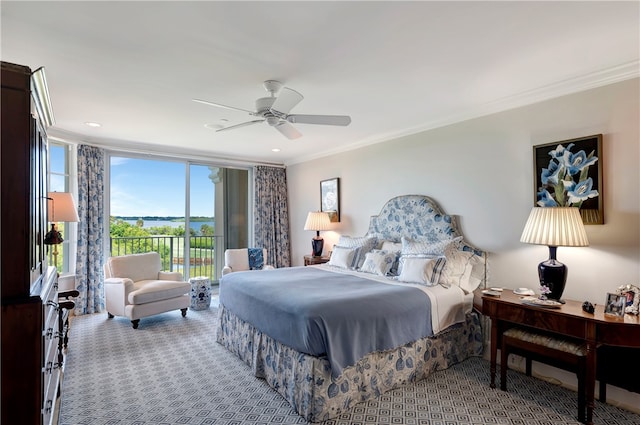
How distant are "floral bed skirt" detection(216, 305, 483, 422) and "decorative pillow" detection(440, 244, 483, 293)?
337 millimetres

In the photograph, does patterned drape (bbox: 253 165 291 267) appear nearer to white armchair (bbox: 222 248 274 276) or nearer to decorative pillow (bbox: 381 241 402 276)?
white armchair (bbox: 222 248 274 276)

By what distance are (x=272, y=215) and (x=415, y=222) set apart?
10.7ft

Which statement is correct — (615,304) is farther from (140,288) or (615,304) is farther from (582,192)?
(140,288)

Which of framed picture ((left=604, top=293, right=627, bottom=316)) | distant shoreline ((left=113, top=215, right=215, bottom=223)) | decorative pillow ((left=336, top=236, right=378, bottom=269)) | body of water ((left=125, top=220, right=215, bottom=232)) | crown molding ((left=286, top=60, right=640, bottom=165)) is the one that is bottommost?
framed picture ((left=604, top=293, right=627, bottom=316))

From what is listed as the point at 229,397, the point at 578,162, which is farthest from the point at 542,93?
the point at 229,397

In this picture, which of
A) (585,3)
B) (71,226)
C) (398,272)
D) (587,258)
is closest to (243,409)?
(398,272)

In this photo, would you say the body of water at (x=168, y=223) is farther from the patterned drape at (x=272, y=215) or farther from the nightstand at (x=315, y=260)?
the nightstand at (x=315, y=260)

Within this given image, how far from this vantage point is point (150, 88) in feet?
9.70

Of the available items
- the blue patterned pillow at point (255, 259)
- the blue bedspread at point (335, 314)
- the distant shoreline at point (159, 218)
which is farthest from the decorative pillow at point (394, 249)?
the distant shoreline at point (159, 218)

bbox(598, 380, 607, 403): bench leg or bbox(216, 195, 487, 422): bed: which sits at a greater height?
bbox(216, 195, 487, 422): bed

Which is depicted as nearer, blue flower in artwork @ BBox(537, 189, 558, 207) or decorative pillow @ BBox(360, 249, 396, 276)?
blue flower in artwork @ BBox(537, 189, 558, 207)

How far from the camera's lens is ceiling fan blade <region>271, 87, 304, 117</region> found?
8.38 ft

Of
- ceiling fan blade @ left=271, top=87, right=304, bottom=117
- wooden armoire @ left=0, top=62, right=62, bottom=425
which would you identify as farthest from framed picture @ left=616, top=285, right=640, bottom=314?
wooden armoire @ left=0, top=62, right=62, bottom=425

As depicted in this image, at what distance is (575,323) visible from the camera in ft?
7.66
